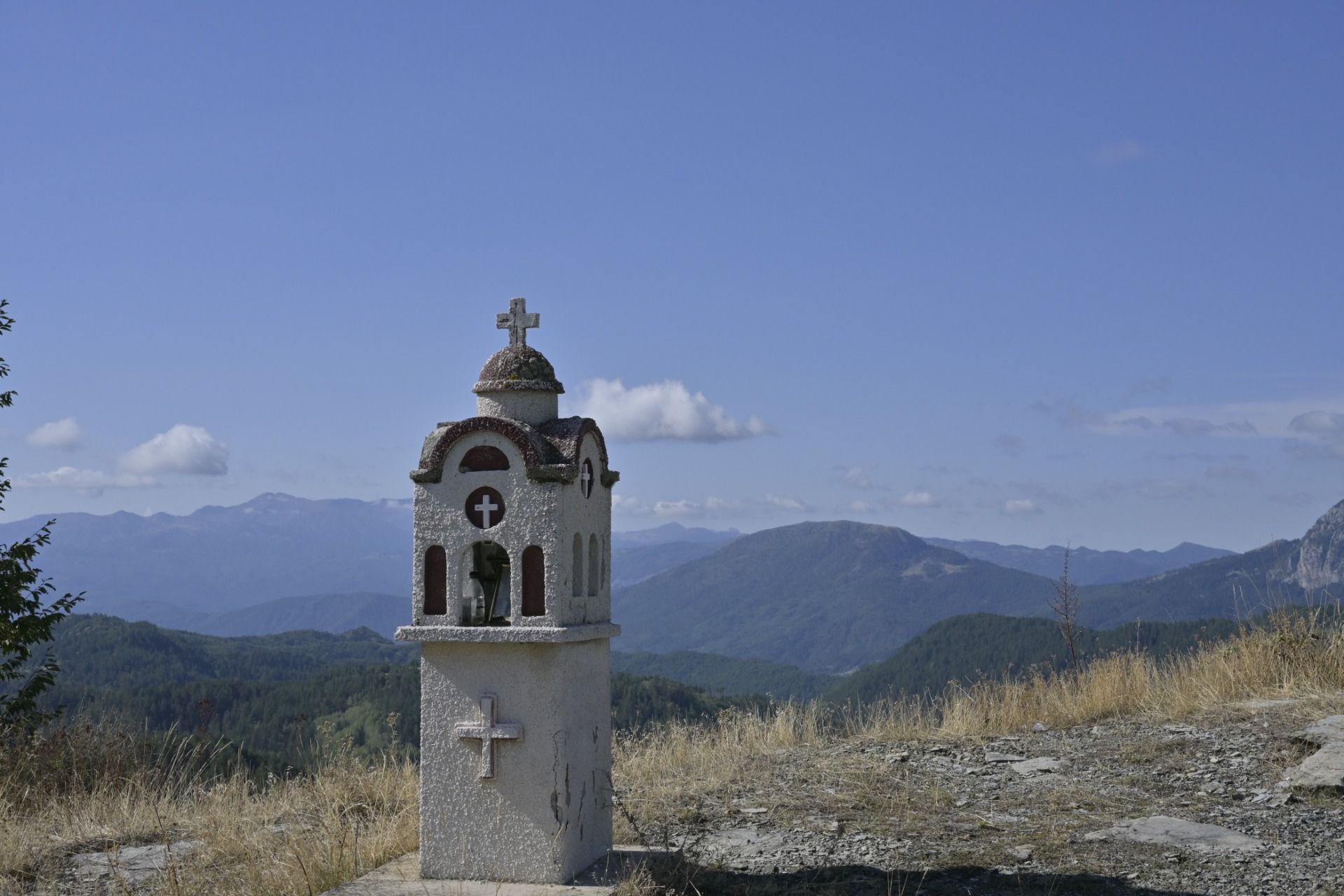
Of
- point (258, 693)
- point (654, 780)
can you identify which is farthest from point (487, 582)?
point (258, 693)

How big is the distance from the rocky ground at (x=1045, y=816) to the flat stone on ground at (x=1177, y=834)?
0.02 meters

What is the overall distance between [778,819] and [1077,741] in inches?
137

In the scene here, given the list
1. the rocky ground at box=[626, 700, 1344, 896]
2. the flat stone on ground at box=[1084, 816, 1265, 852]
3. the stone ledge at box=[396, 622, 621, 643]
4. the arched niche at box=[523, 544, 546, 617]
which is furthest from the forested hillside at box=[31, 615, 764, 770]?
the flat stone on ground at box=[1084, 816, 1265, 852]

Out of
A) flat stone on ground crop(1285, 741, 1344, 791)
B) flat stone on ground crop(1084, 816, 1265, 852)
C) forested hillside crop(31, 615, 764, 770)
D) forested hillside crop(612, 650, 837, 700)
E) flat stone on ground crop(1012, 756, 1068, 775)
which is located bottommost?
forested hillside crop(612, 650, 837, 700)

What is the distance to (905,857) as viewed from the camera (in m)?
7.20

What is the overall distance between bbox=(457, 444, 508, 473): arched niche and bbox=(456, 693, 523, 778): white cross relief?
1235 mm

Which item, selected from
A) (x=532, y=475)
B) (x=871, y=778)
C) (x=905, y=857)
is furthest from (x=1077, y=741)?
(x=532, y=475)

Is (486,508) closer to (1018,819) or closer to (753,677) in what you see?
(1018,819)

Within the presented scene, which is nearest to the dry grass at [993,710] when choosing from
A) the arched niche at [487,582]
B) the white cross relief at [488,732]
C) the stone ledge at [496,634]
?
the arched niche at [487,582]

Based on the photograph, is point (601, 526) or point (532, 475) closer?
point (532, 475)

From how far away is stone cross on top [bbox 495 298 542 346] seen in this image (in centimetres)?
708

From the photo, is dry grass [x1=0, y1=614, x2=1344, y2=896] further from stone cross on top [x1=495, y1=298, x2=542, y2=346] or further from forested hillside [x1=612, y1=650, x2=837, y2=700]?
forested hillside [x1=612, y1=650, x2=837, y2=700]

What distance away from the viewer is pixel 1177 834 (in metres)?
7.40

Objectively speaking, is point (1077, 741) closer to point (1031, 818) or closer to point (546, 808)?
point (1031, 818)
